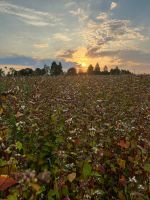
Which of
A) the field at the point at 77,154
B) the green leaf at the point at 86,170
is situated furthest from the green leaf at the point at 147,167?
the green leaf at the point at 86,170

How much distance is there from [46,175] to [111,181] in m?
5.21

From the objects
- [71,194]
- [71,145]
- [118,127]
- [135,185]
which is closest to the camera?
[71,194]

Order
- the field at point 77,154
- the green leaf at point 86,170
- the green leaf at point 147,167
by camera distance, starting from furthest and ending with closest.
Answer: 1. the green leaf at point 147,167
2. the green leaf at point 86,170
3. the field at point 77,154

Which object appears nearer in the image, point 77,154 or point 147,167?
point 147,167

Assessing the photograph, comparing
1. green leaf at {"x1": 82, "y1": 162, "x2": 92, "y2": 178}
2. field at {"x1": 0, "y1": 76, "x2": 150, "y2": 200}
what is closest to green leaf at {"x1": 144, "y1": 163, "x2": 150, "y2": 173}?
field at {"x1": 0, "y1": 76, "x2": 150, "y2": 200}

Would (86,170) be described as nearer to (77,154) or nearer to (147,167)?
(77,154)

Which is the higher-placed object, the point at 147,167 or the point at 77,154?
the point at 77,154

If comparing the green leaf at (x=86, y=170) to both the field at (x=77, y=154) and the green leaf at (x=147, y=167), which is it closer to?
the field at (x=77, y=154)

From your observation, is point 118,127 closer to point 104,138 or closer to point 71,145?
point 104,138

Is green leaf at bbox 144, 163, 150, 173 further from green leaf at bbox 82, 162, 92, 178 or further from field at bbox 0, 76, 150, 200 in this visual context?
green leaf at bbox 82, 162, 92, 178

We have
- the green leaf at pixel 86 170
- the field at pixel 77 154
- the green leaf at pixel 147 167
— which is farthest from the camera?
the green leaf at pixel 147 167

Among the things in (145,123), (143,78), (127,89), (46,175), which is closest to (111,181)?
(145,123)

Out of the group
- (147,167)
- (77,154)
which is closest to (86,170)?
(77,154)

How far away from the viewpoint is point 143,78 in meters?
25.5
